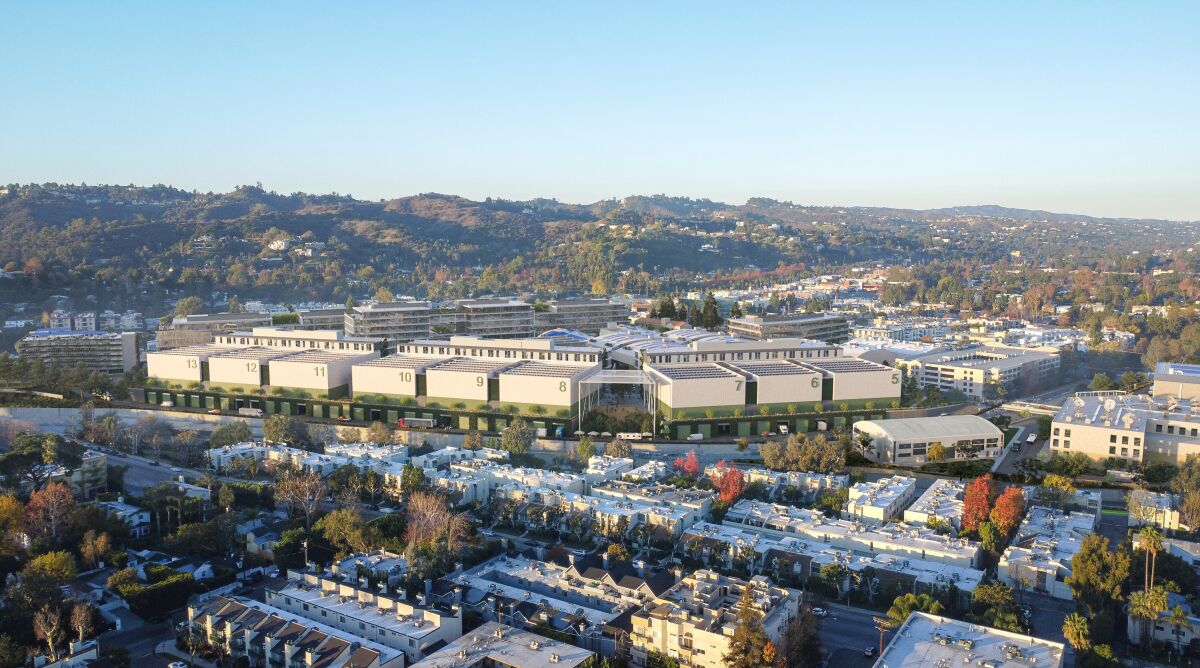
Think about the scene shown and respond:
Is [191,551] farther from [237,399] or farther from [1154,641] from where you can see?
[1154,641]

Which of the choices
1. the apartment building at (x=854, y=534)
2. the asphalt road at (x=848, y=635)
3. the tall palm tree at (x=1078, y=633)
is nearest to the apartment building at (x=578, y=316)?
the apartment building at (x=854, y=534)

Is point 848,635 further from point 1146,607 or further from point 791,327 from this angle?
point 791,327

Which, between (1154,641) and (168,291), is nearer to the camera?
(1154,641)

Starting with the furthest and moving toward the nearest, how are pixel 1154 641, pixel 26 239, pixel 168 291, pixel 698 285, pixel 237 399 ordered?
pixel 698 285
pixel 26 239
pixel 168 291
pixel 237 399
pixel 1154 641

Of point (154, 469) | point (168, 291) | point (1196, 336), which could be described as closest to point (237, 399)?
point (154, 469)

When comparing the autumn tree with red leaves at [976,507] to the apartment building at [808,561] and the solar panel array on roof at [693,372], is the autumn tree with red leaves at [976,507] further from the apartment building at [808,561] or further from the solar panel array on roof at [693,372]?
the solar panel array on roof at [693,372]

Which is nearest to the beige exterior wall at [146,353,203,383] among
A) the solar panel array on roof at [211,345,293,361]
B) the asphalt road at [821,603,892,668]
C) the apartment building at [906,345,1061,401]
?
the solar panel array on roof at [211,345,293,361]
